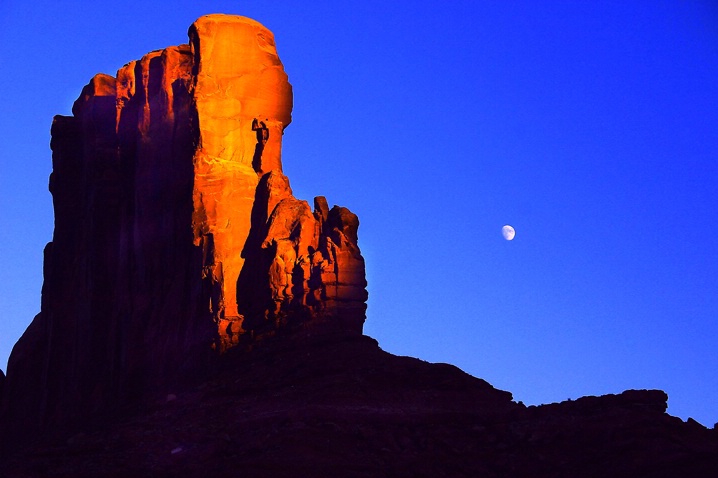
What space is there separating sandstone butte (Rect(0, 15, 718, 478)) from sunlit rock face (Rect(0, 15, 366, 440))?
0.09m

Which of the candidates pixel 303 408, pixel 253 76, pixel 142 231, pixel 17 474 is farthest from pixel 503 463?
pixel 142 231

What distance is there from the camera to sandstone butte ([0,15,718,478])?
4781cm

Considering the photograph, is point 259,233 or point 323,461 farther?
point 259,233

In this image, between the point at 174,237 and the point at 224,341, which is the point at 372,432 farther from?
the point at 174,237

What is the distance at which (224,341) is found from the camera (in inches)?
2338

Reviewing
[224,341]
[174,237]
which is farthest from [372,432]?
[174,237]

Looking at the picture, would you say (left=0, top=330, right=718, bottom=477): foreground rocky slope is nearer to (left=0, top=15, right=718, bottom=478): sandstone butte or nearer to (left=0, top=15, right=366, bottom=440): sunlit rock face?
(left=0, top=15, right=718, bottom=478): sandstone butte

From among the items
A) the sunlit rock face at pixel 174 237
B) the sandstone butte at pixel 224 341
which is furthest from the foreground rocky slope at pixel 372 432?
the sunlit rock face at pixel 174 237

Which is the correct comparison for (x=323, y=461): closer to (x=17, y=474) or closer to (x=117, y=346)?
(x=17, y=474)

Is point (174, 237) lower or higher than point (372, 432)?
higher

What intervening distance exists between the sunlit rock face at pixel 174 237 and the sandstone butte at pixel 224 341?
85 mm

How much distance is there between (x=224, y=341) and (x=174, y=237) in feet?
29.2

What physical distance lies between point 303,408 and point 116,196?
28.0 meters

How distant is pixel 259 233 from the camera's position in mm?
61562
